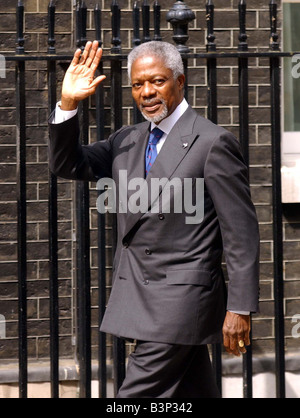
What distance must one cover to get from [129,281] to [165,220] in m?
0.34

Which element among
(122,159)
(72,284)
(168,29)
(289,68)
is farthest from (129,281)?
(289,68)

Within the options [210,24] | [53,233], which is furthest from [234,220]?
[210,24]

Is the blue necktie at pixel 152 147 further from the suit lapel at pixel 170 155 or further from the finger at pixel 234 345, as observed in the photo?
the finger at pixel 234 345

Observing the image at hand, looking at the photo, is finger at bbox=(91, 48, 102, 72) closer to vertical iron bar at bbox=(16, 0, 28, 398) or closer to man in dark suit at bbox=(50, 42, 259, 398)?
man in dark suit at bbox=(50, 42, 259, 398)

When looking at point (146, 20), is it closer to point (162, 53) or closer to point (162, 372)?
point (162, 53)

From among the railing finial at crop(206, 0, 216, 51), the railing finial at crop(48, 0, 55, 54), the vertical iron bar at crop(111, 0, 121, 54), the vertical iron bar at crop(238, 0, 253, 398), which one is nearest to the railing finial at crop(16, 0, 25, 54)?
the railing finial at crop(48, 0, 55, 54)

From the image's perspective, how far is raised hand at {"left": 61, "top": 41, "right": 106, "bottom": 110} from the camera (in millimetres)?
4465

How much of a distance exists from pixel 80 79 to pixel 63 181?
6.40ft

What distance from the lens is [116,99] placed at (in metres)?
5.12

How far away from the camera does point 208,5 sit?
5.03 m

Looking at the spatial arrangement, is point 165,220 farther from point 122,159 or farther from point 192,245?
point 122,159

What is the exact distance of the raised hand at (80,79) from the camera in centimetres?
446

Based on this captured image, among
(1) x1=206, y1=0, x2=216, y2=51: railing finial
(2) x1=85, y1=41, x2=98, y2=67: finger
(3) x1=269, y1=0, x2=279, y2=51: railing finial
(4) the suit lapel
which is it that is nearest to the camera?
(4) the suit lapel

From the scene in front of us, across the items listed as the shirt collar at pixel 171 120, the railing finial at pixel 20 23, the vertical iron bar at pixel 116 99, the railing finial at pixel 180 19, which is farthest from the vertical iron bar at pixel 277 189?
the railing finial at pixel 20 23
